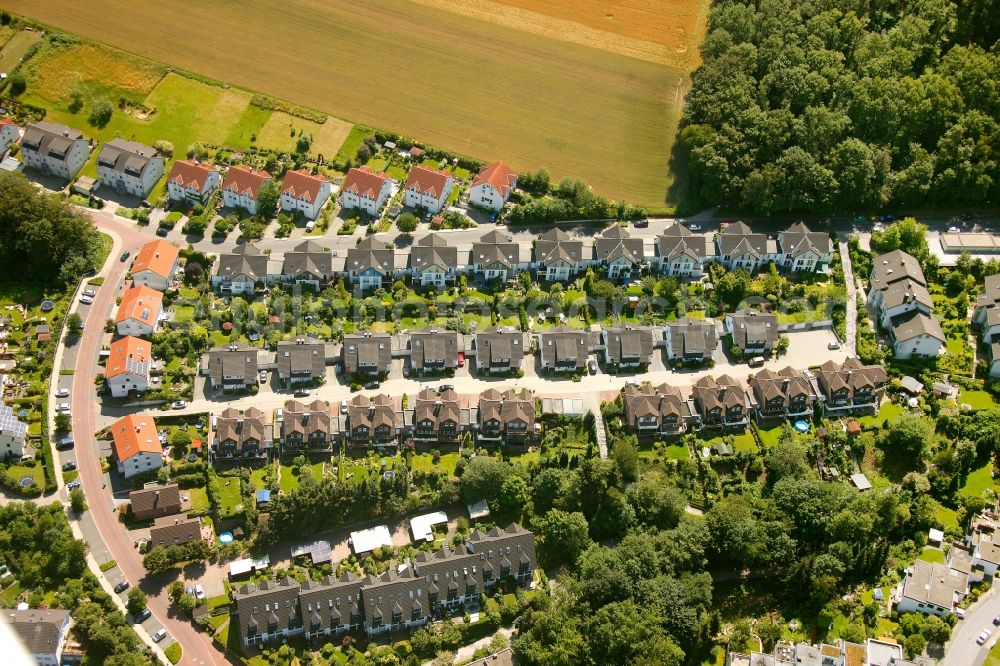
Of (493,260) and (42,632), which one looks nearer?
(42,632)

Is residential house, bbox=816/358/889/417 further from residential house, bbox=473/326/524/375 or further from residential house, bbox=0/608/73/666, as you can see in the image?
residential house, bbox=0/608/73/666

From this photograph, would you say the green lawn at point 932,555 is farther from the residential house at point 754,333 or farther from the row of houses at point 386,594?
the row of houses at point 386,594

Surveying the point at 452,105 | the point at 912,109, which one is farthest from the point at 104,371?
the point at 912,109

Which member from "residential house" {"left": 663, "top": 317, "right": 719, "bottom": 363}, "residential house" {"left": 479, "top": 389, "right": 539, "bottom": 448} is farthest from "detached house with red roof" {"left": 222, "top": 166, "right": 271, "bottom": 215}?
"residential house" {"left": 663, "top": 317, "right": 719, "bottom": 363}

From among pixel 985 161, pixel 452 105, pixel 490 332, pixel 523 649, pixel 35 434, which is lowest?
pixel 523 649

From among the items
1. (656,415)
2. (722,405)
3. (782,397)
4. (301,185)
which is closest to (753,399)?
(782,397)

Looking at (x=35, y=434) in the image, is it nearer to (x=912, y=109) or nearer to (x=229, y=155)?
(x=229, y=155)

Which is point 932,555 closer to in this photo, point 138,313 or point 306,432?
point 306,432
